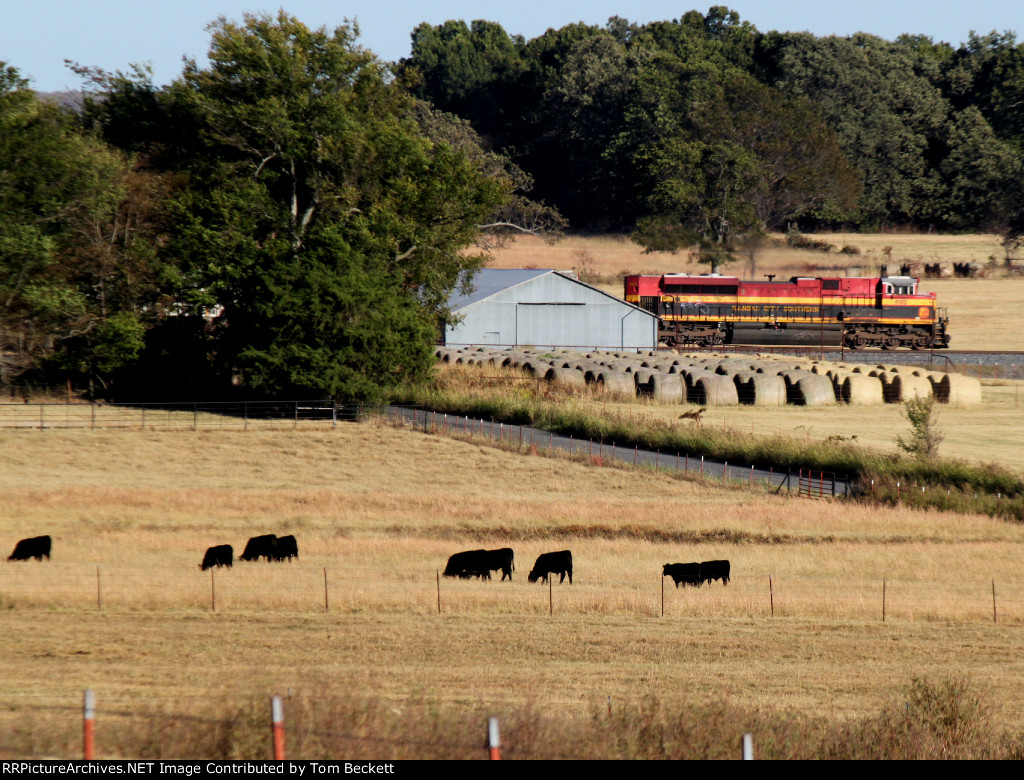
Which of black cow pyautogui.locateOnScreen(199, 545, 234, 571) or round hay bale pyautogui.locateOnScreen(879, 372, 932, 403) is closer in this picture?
black cow pyautogui.locateOnScreen(199, 545, 234, 571)

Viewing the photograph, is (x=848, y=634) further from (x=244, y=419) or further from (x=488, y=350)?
(x=488, y=350)

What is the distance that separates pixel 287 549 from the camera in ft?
89.5

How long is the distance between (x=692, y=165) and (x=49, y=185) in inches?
3185

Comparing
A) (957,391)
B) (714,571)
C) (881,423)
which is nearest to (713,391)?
(881,423)

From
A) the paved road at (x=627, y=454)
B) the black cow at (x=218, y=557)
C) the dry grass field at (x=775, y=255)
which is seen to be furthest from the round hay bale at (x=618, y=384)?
the dry grass field at (x=775, y=255)

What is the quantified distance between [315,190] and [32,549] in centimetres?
3975

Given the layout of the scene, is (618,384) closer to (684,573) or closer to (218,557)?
(684,573)

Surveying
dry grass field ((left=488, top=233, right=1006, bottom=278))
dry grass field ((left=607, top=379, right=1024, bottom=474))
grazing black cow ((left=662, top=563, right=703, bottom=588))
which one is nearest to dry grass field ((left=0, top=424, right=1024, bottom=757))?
grazing black cow ((left=662, top=563, right=703, bottom=588))

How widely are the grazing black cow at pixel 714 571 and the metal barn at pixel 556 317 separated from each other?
183ft

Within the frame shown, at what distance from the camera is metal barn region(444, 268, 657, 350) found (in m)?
80.1

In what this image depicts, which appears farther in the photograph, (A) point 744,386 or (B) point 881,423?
(A) point 744,386

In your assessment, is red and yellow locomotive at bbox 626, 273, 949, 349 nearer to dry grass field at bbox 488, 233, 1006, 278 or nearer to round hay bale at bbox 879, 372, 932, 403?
dry grass field at bbox 488, 233, 1006, 278

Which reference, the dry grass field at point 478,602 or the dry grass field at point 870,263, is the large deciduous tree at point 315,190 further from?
the dry grass field at point 870,263

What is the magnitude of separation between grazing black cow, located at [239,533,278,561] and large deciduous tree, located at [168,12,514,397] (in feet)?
86.8
